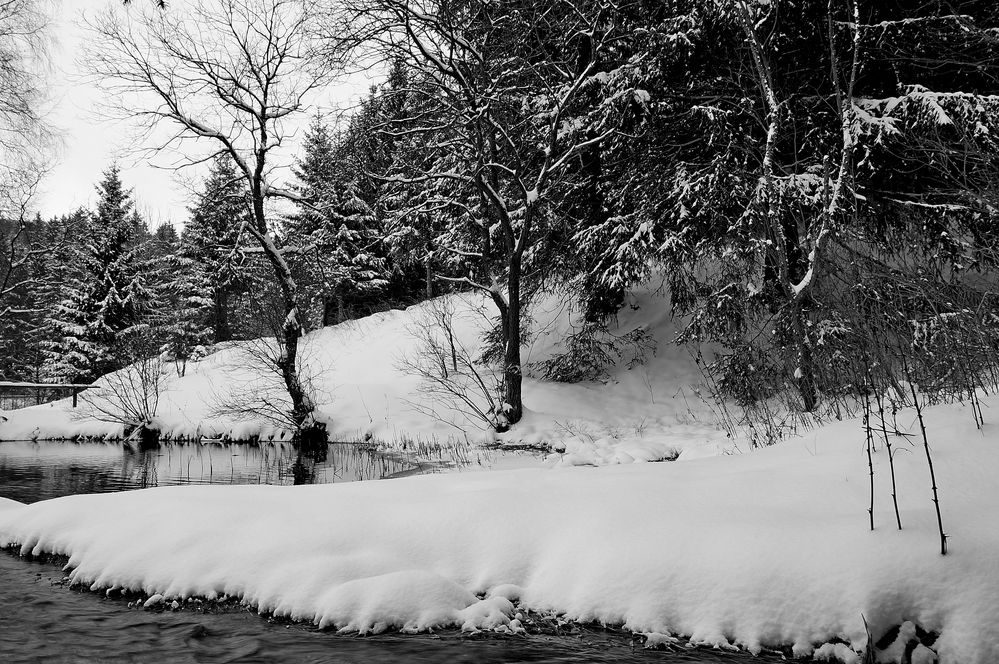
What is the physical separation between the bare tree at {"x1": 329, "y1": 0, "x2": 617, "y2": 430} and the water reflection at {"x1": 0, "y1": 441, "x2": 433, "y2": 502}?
3426 mm

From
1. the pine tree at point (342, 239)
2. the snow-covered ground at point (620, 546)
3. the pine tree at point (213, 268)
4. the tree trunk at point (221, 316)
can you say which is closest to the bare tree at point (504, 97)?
the snow-covered ground at point (620, 546)

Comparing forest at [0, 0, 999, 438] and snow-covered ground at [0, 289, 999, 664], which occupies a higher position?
forest at [0, 0, 999, 438]

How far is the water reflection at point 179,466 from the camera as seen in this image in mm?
8586

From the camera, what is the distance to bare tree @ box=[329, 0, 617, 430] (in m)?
11.0

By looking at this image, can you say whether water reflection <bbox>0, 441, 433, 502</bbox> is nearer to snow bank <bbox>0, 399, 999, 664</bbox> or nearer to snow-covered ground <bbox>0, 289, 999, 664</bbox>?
snow-covered ground <bbox>0, 289, 999, 664</bbox>

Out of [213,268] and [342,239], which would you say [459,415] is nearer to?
[342,239]

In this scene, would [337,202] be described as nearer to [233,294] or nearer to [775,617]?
[233,294]

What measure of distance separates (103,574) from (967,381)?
230 inches

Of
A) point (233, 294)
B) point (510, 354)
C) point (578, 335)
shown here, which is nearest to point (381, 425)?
point (510, 354)

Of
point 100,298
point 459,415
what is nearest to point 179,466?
point 459,415

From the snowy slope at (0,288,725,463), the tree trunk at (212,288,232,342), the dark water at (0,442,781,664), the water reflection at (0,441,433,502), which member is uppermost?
the tree trunk at (212,288,232,342)

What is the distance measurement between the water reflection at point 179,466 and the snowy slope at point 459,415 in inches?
41.0

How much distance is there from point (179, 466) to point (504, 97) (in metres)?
9.92

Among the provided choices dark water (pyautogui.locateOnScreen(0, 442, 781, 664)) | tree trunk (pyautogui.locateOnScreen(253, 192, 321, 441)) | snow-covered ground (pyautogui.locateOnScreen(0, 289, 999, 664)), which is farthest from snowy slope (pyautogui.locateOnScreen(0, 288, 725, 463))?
dark water (pyautogui.locateOnScreen(0, 442, 781, 664))
